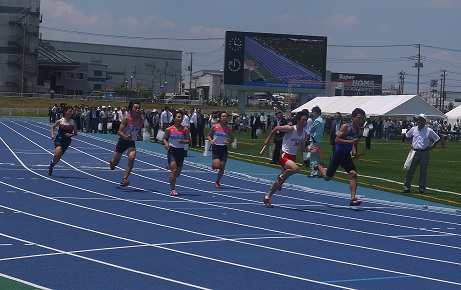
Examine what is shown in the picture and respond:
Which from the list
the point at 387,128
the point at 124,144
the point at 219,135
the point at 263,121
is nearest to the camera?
the point at 124,144

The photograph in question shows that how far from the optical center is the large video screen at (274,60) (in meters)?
77.9

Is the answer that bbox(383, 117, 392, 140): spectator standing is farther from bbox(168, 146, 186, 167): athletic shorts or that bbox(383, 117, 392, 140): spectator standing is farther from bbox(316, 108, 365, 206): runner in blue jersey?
bbox(316, 108, 365, 206): runner in blue jersey

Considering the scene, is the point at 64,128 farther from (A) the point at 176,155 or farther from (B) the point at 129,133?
(A) the point at 176,155

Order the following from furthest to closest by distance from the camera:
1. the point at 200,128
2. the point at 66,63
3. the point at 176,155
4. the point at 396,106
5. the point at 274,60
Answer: the point at 66,63 → the point at 274,60 → the point at 396,106 → the point at 200,128 → the point at 176,155

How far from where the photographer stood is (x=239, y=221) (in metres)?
14.3

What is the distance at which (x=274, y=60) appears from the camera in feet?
259

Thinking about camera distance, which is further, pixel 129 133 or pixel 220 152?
pixel 220 152

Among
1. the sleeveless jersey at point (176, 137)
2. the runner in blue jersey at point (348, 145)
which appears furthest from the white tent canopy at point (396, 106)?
the runner in blue jersey at point (348, 145)

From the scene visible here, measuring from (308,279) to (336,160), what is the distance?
25.3 ft

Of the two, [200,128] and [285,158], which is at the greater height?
[285,158]

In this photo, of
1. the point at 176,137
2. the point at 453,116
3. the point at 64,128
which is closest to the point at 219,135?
the point at 176,137

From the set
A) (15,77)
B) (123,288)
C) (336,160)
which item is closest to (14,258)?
(123,288)

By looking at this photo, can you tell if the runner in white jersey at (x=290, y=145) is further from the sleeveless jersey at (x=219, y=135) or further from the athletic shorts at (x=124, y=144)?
the athletic shorts at (x=124, y=144)

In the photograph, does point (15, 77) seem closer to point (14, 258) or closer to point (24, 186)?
point (24, 186)
